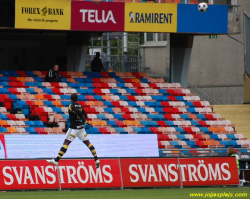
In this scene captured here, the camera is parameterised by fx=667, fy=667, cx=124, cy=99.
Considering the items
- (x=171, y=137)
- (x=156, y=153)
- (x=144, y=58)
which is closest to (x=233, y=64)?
(x=144, y=58)

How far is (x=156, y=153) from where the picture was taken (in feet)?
75.4

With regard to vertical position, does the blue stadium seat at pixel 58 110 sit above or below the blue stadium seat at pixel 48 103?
below

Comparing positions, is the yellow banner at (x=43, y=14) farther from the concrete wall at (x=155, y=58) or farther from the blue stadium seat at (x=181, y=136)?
the concrete wall at (x=155, y=58)

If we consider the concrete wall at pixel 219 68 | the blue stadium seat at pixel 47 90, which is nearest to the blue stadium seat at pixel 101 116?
the blue stadium seat at pixel 47 90

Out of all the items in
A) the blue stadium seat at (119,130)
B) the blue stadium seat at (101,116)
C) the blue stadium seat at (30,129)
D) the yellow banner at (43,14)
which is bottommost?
the blue stadium seat at (119,130)

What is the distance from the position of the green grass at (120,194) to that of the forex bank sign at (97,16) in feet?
34.6

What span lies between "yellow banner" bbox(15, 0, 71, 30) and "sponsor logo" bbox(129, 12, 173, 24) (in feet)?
9.17

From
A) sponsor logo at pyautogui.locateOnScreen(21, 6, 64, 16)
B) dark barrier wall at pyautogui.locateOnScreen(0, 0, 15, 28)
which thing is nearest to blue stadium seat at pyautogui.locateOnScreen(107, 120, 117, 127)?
sponsor logo at pyautogui.locateOnScreen(21, 6, 64, 16)

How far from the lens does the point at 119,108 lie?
26.7 metres

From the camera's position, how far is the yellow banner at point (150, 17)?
27.2 metres

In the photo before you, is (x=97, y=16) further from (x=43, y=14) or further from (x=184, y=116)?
(x=184, y=116)

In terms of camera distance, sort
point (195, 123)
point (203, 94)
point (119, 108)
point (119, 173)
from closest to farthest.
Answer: point (119, 173) → point (119, 108) → point (195, 123) → point (203, 94)

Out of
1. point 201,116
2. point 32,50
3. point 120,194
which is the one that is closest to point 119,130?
point 201,116

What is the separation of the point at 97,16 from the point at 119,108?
3787 millimetres
